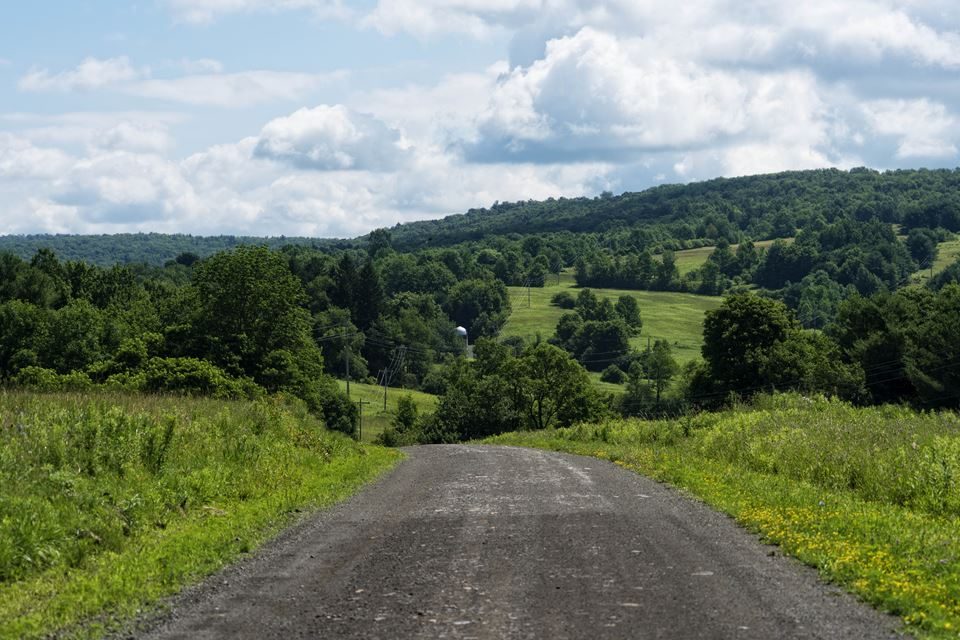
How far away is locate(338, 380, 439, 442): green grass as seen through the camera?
125 meters

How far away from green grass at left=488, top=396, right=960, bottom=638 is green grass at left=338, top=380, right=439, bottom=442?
88080 mm

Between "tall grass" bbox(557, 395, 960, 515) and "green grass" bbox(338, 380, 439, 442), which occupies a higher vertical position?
"tall grass" bbox(557, 395, 960, 515)

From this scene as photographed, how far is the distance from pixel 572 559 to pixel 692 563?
1.51m

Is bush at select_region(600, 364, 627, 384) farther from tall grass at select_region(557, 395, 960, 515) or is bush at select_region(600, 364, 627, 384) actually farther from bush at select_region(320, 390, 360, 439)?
tall grass at select_region(557, 395, 960, 515)

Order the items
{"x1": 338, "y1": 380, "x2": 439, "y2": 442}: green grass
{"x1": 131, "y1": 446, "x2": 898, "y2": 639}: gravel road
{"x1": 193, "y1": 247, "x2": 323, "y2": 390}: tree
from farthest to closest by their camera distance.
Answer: {"x1": 338, "y1": 380, "x2": 439, "y2": 442}: green grass, {"x1": 193, "y1": 247, "x2": 323, "y2": 390}: tree, {"x1": 131, "y1": 446, "x2": 898, "y2": 639}: gravel road

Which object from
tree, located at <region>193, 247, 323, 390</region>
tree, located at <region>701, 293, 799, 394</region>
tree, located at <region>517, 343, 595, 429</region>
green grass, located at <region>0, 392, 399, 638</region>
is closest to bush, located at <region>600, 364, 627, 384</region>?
tree, located at <region>517, 343, 595, 429</region>

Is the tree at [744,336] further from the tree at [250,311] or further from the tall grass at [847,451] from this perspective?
the tall grass at [847,451]

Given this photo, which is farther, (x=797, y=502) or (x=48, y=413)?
(x=48, y=413)

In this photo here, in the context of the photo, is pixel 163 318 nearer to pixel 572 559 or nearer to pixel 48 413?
pixel 48 413

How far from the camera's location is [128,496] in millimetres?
15867

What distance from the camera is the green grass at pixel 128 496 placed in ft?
37.3

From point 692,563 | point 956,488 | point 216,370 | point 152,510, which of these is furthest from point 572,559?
point 216,370

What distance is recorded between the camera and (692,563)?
12.4m

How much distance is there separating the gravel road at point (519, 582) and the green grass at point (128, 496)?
2.87ft
